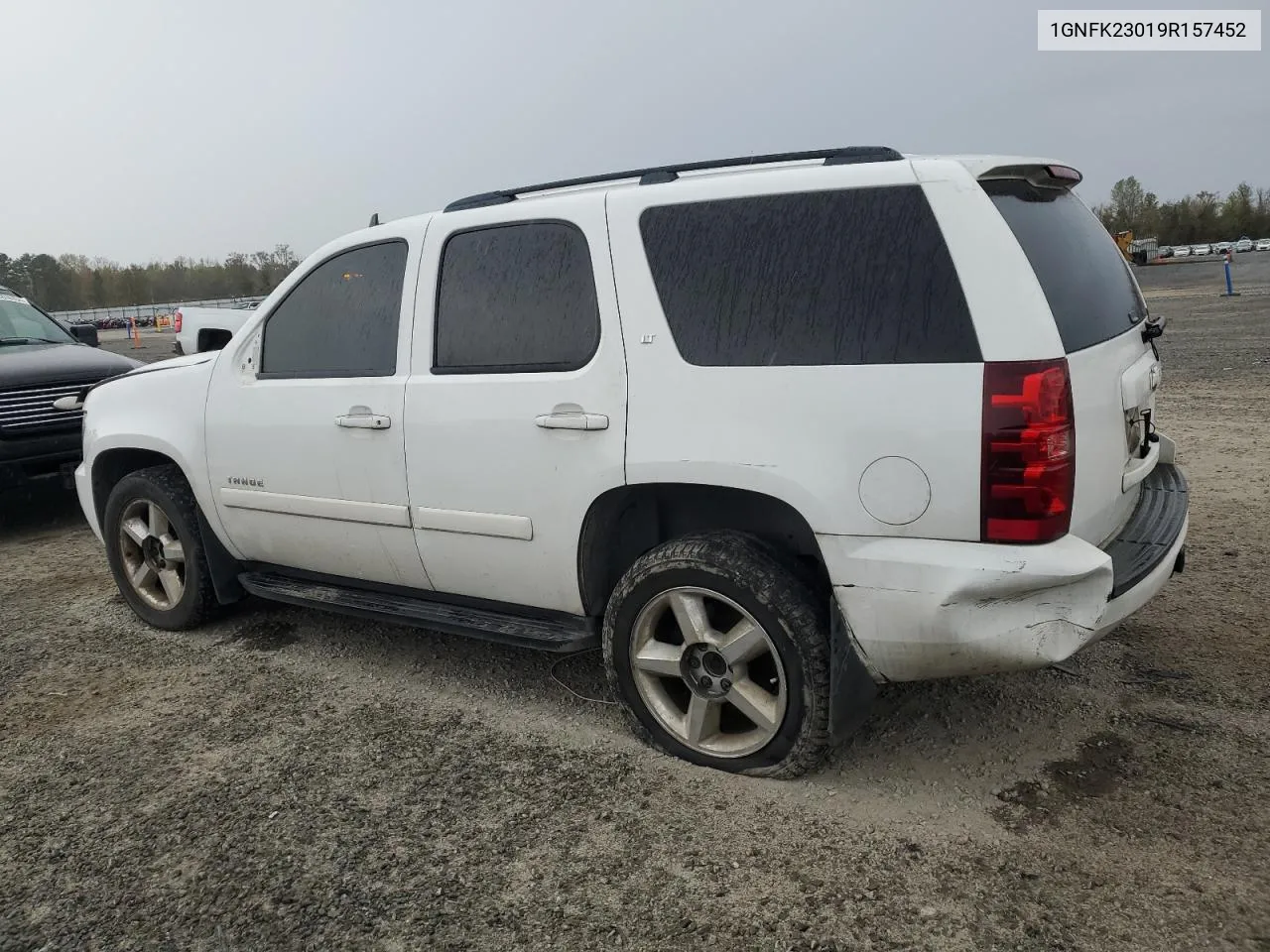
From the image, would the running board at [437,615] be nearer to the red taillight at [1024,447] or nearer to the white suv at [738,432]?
the white suv at [738,432]

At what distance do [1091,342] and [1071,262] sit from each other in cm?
32

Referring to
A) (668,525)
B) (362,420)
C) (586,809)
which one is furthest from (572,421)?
(586,809)

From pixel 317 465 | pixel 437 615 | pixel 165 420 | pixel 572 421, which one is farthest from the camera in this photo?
pixel 165 420

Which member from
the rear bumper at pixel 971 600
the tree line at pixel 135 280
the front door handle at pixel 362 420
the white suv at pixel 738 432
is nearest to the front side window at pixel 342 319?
the white suv at pixel 738 432

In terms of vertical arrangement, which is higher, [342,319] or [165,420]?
[342,319]

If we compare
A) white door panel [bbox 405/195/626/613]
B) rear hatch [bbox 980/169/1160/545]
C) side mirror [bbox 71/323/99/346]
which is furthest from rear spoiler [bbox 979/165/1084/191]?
side mirror [bbox 71/323/99/346]

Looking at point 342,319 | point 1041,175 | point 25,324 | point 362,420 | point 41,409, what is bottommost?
point 41,409

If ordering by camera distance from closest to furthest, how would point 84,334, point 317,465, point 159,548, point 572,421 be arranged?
point 572,421, point 317,465, point 159,548, point 84,334

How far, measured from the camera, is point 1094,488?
8.82 ft

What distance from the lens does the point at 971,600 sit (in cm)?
255

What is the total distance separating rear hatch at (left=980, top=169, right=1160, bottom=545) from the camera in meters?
2.63

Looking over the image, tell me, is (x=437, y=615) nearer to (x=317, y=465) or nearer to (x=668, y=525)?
(x=317, y=465)

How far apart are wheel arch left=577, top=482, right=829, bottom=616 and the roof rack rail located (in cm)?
108

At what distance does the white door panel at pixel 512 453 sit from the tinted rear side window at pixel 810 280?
28 centimetres
